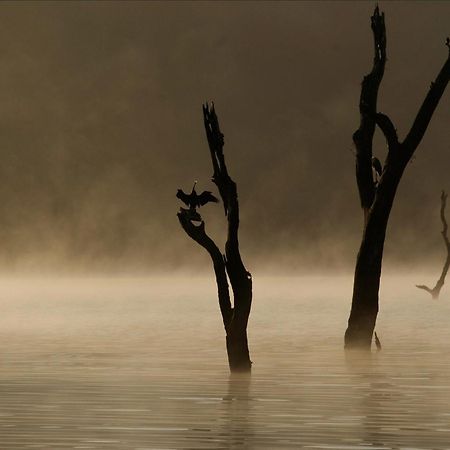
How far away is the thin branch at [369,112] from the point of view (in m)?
28.8

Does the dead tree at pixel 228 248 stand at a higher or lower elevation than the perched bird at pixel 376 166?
lower

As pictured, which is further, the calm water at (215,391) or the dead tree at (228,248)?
the dead tree at (228,248)

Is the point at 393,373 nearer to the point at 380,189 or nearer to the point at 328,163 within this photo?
the point at 380,189

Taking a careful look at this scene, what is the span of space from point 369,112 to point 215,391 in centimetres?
774

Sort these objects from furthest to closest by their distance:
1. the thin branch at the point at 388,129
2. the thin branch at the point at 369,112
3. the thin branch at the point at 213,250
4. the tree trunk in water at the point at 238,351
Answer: the thin branch at the point at 369,112
the thin branch at the point at 388,129
the tree trunk in water at the point at 238,351
the thin branch at the point at 213,250

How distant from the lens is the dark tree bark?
28.6 meters

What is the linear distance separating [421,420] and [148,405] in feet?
11.1

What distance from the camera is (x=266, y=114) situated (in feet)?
637

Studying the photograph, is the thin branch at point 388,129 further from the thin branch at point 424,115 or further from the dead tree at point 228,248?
the dead tree at point 228,248

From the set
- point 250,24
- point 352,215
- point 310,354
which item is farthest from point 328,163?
point 310,354

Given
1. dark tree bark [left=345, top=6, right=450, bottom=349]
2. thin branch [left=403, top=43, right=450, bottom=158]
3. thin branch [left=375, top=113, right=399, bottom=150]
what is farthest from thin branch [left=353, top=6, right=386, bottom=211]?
thin branch [left=403, top=43, right=450, bottom=158]

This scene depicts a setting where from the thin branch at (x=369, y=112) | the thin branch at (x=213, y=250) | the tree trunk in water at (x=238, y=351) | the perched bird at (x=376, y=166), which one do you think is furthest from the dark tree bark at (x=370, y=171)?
the thin branch at (x=213, y=250)

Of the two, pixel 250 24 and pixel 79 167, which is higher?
pixel 250 24

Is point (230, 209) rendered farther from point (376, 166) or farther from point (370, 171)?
point (376, 166)
